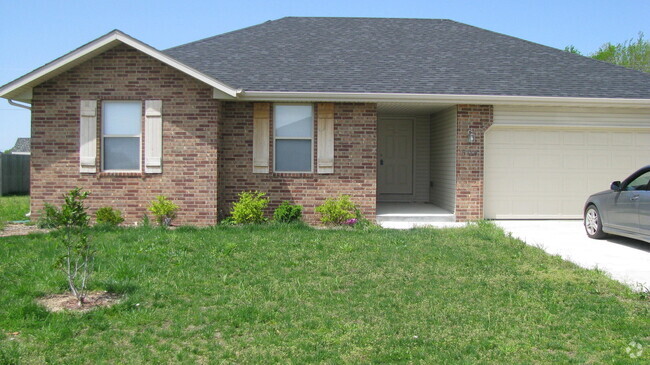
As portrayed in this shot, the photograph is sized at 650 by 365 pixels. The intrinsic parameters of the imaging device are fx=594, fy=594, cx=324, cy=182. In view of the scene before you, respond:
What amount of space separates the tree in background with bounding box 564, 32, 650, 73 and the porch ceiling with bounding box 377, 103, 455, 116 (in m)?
30.2

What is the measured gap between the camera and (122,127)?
12.3 metres

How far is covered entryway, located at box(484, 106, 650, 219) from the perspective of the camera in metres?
13.5

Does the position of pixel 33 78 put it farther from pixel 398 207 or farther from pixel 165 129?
pixel 398 207

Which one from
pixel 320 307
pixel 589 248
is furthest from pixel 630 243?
pixel 320 307

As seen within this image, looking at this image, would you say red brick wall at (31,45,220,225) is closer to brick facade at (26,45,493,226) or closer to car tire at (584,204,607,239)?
brick facade at (26,45,493,226)

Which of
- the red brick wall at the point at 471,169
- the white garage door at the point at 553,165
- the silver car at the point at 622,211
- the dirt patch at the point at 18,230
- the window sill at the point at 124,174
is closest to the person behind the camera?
the silver car at the point at 622,211

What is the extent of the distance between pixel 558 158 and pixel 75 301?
11.1m

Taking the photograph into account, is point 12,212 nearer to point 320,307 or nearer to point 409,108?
point 409,108

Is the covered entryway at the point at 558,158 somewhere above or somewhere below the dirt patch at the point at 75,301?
above

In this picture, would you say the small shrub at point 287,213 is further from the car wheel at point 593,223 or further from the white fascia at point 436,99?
the car wheel at point 593,223

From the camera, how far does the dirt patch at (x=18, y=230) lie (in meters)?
11.1

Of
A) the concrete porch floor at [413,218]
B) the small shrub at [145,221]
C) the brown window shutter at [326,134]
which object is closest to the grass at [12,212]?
the small shrub at [145,221]

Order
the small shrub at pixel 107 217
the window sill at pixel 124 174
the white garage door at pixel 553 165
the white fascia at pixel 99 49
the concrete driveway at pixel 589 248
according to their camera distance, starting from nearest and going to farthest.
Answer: the concrete driveway at pixel 589 248, the white fascia at pixel 99 49, the small shrub at pixel 107 217, the window sill at pixel 124 174, the white garage door at pixel 553 165

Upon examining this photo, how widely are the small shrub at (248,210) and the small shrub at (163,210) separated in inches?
47.5
